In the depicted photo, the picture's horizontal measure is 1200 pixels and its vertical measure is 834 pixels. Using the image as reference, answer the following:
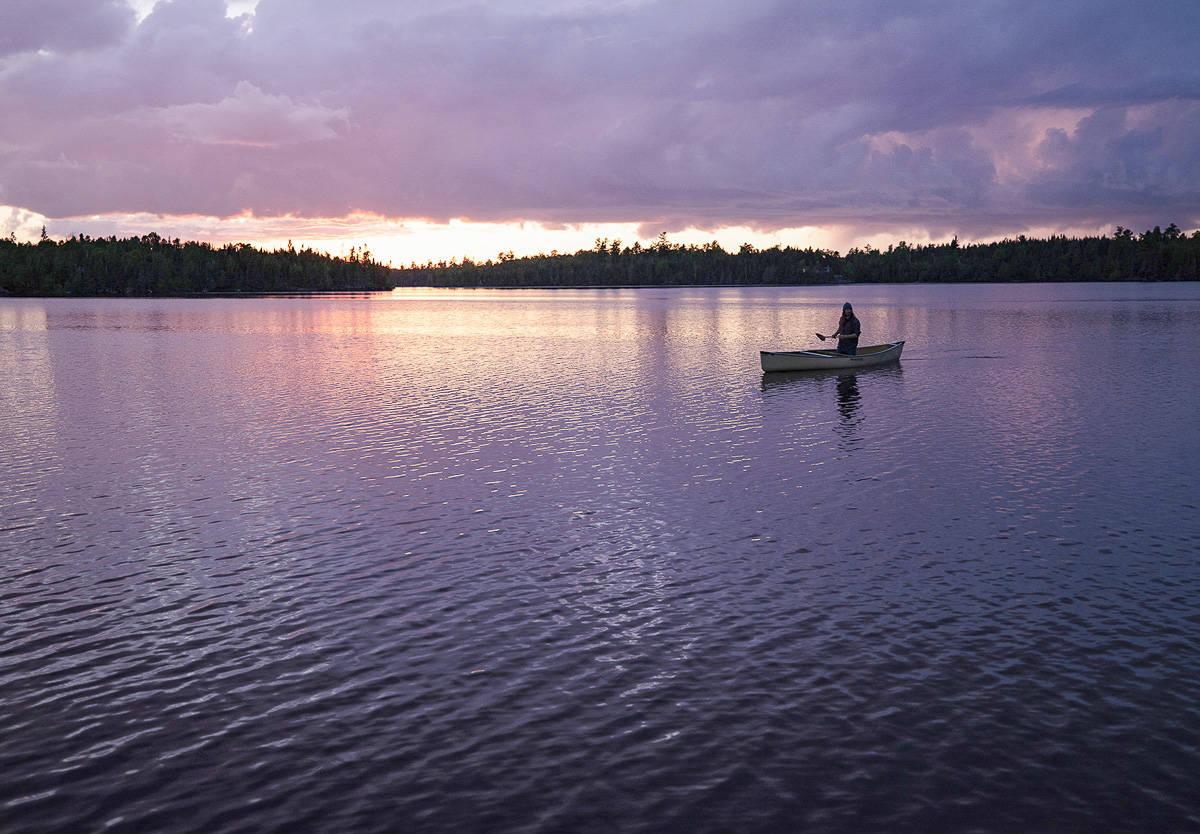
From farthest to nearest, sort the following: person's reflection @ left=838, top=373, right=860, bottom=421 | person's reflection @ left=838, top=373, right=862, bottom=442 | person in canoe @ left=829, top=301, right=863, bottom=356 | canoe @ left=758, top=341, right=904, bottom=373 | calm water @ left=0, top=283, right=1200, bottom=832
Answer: person in canoe @ left=829, top=301, right=863, bottom=356
canoe @ left=758, top=341, right=904, bottom=373
person's reflection @ left=838, top=373, right=860, bottom=421
person's reflection @ left=838, top=373, right=862, bottom=442
calm water @ left=0, top=283, right=1200, bottom=832

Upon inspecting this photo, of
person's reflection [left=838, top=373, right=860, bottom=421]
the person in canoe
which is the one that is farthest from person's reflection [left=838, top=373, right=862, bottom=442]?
the person in canoe

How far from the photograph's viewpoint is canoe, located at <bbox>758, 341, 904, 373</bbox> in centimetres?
5088

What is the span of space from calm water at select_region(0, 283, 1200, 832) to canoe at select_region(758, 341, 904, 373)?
17.5 meters

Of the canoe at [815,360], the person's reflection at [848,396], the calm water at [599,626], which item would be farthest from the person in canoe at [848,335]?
the calm water at [599,626]

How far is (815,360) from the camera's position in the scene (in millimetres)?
51531

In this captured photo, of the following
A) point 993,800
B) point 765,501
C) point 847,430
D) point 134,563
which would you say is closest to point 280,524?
point 134,563

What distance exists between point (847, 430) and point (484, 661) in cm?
2239

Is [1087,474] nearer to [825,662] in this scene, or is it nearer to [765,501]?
[765,501]

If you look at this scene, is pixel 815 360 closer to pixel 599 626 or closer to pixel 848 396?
pixel 848 396

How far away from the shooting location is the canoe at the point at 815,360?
5088cm

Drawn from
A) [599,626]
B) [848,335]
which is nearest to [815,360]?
[848,335]

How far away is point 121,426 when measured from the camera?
3322cm

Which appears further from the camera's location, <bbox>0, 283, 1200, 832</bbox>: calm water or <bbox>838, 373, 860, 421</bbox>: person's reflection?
<bbox>838, 373, 860, 421</bbox>: person's reflection

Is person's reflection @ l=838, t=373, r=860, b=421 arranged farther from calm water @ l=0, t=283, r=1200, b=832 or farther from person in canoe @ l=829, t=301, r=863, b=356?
calm water @ l=0, t=283, r=1200, b=832
